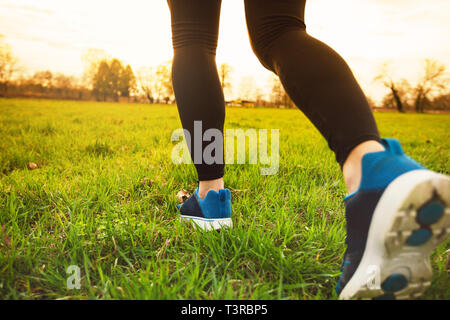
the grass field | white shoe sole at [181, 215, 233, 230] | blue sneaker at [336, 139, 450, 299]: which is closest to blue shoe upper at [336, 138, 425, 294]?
blue sneaker at [336, 139, 450, 299]

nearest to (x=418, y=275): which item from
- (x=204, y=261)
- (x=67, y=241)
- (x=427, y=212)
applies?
(x=427, y=212)

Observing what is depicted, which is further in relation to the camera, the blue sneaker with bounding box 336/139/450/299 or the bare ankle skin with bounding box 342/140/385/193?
the bare ankle skin with bounding box 342/140/385/193

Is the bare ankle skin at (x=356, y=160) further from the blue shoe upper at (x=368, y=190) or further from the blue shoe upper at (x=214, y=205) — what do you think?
the blue shoe upper at (x=214, y=205)

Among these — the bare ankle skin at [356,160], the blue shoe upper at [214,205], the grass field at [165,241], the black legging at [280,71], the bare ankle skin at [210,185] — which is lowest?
the grass field at [165,241]

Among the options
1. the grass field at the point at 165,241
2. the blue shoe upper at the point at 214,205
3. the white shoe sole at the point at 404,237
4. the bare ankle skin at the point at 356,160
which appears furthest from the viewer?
the blue shoe upper at the point at 214,205

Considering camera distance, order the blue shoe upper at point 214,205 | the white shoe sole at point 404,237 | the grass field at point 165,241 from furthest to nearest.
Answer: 1. the blue shoe upper at point 214,205
2. the grass field at point 165,241
3. the white shoe sole at point 404,237

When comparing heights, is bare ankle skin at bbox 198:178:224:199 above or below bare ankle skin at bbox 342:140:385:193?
below

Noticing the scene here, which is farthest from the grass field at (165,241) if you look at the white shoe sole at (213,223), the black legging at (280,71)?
the black legging at (280,71)

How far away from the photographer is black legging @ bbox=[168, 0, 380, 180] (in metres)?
0.84

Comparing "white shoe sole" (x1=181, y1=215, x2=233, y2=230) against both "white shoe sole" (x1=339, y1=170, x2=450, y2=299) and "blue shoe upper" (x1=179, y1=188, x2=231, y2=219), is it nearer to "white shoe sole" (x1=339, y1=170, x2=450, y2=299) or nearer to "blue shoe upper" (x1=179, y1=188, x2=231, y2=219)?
"blue shoe upper" (x1=179, y1=188, x2=231, y2=219)

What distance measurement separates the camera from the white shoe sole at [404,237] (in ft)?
2.23

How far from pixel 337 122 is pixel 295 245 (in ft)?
2.00
